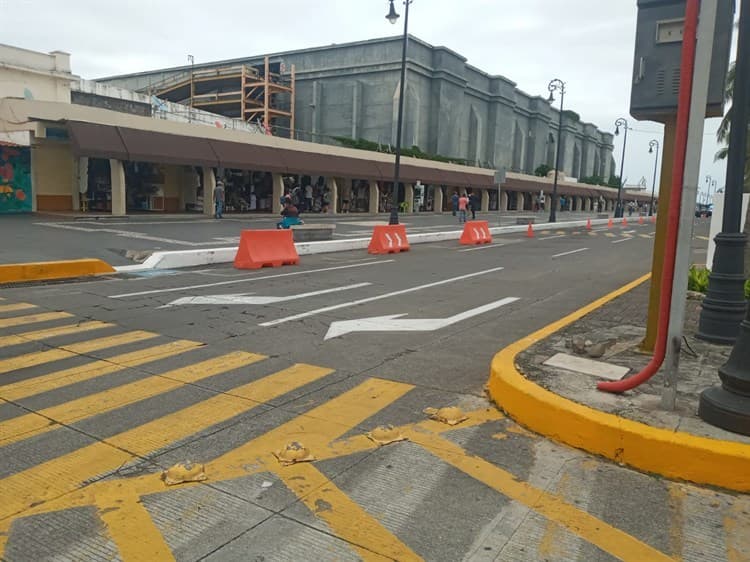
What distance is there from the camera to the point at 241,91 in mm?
63406

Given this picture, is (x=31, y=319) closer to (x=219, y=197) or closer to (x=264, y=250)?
(x=264, y=250)

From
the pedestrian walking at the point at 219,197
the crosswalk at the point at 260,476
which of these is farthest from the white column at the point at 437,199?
the crosswalk at the point at 260,476

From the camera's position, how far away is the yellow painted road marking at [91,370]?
16.8 feet

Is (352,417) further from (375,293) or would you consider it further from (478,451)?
(375,293)

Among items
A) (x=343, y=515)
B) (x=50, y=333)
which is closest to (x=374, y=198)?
(x=50, y=333)

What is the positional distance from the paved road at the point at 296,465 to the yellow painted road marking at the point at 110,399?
2 cm

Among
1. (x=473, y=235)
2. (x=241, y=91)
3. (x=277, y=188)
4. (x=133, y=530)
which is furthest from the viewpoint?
(x=241, y=91)

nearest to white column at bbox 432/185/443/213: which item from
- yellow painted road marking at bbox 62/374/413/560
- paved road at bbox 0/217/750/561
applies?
paved road at bbox 0/217/750/561

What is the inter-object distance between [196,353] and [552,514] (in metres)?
4.35

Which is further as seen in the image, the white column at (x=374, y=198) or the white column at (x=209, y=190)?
the white column at (x=374, y=198)

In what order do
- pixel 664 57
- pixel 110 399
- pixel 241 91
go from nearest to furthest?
pixel 110 399
pixel 664 57
pixel 241 91

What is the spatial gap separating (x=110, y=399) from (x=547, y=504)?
3.55 metres

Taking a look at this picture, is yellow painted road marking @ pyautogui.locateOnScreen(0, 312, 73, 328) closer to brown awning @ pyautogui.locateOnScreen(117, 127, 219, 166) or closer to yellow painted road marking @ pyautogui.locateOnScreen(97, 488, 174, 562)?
yellow painted road marking @ pyautogui.locateOnScreen(97, 488, 174, 562)

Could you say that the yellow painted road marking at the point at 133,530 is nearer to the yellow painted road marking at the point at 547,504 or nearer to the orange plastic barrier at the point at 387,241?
the yellow painted road marking at the point at 547,504
